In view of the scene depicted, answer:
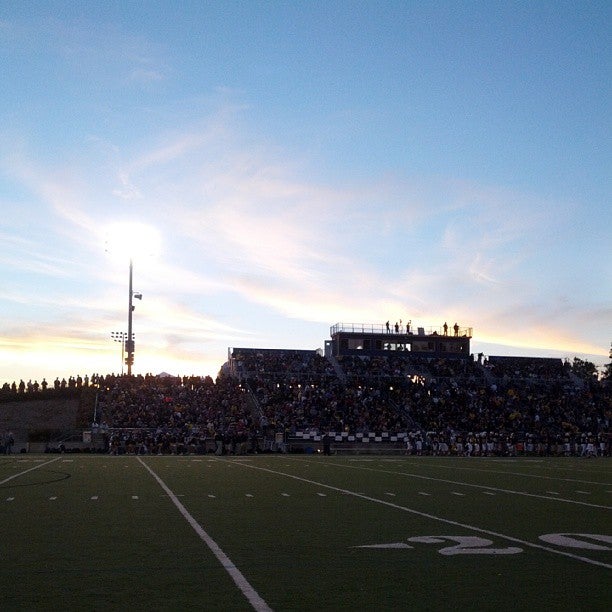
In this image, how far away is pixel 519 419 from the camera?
6356 centimetres

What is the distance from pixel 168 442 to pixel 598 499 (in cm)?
3314

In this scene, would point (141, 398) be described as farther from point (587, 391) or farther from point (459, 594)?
point (459, 594)

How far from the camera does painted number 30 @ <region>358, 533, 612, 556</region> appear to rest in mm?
11352

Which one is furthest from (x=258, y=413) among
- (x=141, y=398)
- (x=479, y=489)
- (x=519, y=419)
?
(x=479, y=489)

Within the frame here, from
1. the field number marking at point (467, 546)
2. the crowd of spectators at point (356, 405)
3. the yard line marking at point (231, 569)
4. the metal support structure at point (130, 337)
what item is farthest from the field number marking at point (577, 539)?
the metal support structure at point (130, 337)

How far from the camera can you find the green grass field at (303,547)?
841 cm

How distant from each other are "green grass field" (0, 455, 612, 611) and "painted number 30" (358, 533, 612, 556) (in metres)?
0.03

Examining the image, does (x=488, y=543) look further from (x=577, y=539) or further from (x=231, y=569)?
(x=231, y=569)

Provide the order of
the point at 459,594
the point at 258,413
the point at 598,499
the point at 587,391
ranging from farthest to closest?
the point at 587,391 → the point at 258,413 → the point at 598,499 → the point at 459,594

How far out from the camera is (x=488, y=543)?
39.7 ft

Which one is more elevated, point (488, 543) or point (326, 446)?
point (326, 446)

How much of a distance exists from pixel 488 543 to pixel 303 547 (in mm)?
2314

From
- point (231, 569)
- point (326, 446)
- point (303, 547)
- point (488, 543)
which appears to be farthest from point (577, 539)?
point (326, 446)

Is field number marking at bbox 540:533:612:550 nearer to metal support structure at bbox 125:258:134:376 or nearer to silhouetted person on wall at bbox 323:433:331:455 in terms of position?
silhouetted person on wall at bbox 323:433:331:455
